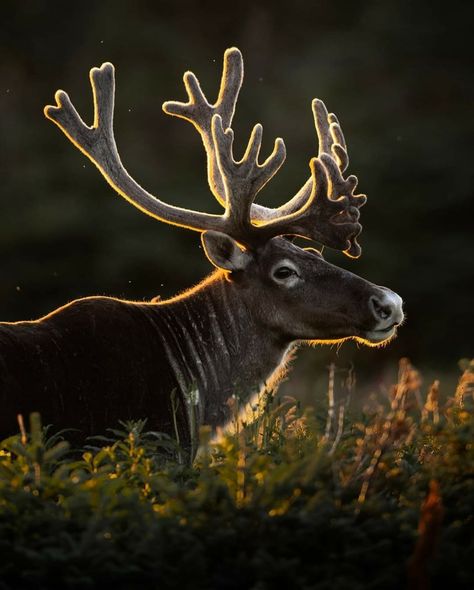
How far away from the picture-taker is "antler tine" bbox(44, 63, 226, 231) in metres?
7.79

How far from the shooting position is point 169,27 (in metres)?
28.8

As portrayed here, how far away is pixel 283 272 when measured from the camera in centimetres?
748

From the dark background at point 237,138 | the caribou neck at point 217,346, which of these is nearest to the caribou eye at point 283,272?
the caribou neck at point 217,346

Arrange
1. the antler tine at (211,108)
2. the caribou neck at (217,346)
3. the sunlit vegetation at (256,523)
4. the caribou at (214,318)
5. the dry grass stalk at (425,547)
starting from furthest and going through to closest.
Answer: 1. the antler tine at (211,108)
2. the caribou neck at (217,346)
3. the caribou at (214,318)
4. the sunlit vegetation at (256,523)
5. the dry grass stalk at (425,547)

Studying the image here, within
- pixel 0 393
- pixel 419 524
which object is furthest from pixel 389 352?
pixel 419 524

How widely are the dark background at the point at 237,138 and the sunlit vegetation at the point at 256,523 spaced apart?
52.3 feet

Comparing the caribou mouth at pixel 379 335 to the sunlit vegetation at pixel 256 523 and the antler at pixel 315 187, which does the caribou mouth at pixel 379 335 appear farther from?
the sunlit vegetation at pixel 256 523

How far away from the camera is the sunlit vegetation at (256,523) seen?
4535 millimetres

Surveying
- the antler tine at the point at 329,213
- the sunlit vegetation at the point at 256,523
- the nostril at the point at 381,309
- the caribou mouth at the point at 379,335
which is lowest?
the sunlit vegetation at the point at 256,523

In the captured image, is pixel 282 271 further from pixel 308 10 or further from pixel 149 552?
pixel 308 10

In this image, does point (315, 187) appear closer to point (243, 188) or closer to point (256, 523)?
point (243, 188)

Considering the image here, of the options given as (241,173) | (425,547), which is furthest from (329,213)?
(425,547)

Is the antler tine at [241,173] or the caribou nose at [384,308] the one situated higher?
the antler tine at [241,173]

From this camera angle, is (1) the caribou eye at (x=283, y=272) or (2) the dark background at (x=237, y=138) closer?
(1) the caribou eye at (x=283, y=272)
